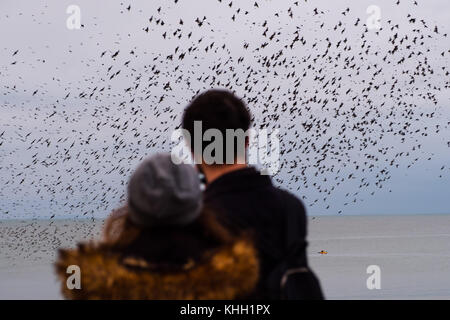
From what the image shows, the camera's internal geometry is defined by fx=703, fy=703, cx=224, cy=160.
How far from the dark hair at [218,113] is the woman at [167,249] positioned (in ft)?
1.42

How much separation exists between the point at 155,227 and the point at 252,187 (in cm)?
71

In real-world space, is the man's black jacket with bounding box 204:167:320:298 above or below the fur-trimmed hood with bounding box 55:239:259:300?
above

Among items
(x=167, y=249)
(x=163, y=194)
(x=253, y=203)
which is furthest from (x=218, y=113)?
(x=167, y=249)

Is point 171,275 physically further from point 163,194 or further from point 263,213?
point 263,213

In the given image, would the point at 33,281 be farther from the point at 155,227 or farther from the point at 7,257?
the point at 155,227

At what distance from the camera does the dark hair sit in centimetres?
392

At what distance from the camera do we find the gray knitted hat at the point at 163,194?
11.3 feet

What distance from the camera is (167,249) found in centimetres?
348

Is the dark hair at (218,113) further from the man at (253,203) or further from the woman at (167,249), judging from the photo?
the woman at (167,249)

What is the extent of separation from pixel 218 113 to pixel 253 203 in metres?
0.54

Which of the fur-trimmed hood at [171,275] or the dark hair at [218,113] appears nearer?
the fur-trimmed hood at [171,275]

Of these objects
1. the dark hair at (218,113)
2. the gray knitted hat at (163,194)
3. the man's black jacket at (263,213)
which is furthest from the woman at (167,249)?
the dark hair at (218,113)

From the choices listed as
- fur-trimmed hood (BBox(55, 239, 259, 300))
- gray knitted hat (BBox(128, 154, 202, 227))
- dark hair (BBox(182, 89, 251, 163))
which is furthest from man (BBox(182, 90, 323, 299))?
gray knitted hat (BBox(128, 154, 202, 227))

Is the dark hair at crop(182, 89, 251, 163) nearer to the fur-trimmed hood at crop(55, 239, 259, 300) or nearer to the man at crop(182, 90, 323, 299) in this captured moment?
the man at crop(182, 90, 323, 299)
